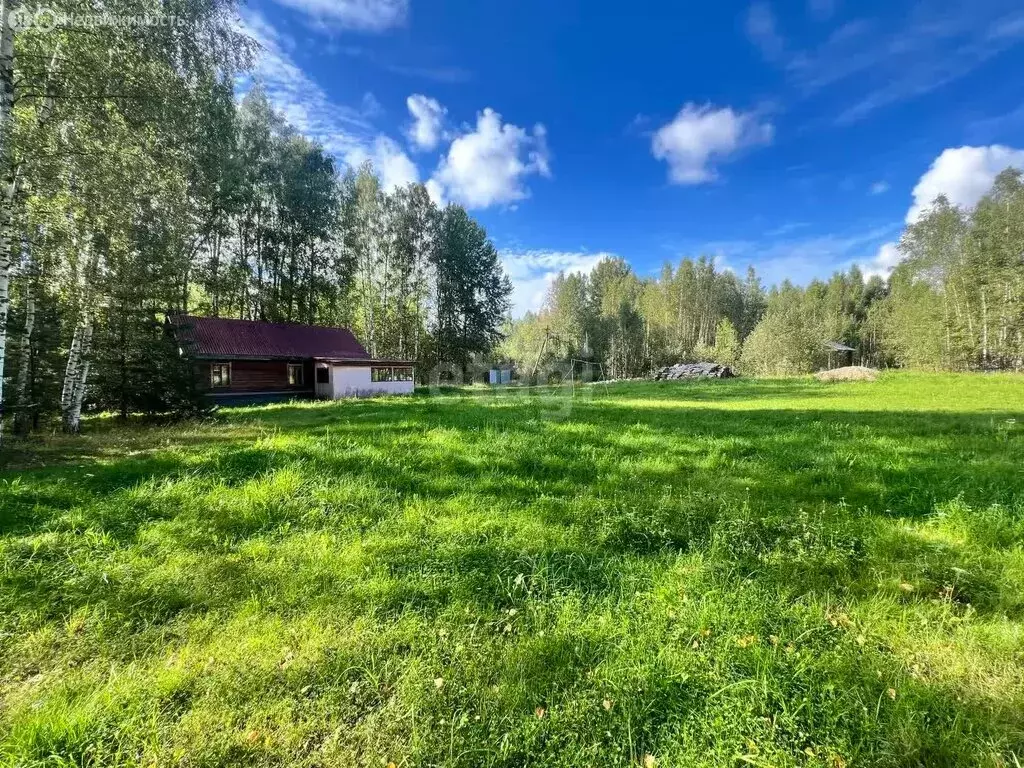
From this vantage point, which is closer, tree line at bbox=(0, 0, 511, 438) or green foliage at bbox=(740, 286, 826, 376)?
tree line at bbox=(0, 0, 511, 438)

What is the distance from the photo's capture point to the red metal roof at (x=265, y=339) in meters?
20.4

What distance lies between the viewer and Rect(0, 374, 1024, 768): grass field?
1771mm

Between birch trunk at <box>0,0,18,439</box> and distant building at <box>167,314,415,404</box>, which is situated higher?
birch trunk at <box>0,0,18,439</box>

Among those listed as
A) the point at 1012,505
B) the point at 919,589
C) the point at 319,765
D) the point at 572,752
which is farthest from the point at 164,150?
the point at 1012,505

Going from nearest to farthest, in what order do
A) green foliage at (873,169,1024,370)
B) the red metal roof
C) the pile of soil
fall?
the red metal roof < the pile of soil < green foliage at (873,169,1024,370)

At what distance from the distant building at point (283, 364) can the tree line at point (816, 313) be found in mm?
20834

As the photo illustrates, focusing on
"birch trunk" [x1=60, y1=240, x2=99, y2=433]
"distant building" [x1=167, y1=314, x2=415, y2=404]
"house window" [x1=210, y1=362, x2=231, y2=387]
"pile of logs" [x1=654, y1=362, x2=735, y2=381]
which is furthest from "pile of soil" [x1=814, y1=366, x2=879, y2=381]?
"house window" [x1=210, y1=362, x2=231, y2=387]

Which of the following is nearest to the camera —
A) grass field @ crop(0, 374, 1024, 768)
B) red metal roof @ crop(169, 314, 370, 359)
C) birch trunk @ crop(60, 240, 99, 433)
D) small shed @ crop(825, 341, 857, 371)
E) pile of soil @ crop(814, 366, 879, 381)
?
grass field @ crop(0, 374, 1024, 768)

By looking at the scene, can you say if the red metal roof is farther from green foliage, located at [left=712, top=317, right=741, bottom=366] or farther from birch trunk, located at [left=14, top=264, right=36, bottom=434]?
green foliage, located at [left=712, top=317, right=741, bottom=366]

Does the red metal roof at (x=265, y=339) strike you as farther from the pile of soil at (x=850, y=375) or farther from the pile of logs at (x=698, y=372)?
the pile of soil at (x=850, y=375)

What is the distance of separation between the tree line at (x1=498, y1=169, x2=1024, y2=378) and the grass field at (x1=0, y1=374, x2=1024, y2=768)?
3634 cm

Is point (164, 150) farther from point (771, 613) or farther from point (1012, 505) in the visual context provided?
point (1012, 505)

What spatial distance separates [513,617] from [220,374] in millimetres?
23421

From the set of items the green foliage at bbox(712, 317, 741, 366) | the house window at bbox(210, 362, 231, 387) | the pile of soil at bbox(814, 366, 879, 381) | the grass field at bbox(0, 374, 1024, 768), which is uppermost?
the green foliage at bbox(712, 317, 741, 366)
